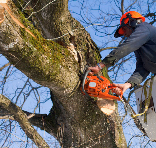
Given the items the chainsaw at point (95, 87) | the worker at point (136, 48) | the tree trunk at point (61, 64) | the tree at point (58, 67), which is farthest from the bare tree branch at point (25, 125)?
the worker at point (136, 48)

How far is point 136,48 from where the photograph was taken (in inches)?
92.4

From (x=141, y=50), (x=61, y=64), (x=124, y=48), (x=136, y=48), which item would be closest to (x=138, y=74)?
(x=141, y=50)

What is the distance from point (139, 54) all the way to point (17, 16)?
175 cm

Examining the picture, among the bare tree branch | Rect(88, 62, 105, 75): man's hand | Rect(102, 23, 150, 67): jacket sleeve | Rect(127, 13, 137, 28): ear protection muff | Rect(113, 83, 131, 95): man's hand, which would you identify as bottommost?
the bare tree branch

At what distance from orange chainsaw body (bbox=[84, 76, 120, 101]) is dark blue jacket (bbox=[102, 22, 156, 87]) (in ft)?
0.73

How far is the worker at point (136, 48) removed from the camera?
228 centimetres

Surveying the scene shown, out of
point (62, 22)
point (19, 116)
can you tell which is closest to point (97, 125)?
point (19, 116)

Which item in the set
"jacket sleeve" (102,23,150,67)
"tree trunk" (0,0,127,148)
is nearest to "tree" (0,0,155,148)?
"tree trunk" (0,0,127,148)

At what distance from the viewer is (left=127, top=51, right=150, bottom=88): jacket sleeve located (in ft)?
8.58

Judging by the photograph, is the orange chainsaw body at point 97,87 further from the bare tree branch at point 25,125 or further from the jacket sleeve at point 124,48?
the bare tree branch at point 25,125

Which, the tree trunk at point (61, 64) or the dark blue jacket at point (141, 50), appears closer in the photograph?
the tree trunk at point (61, 64)

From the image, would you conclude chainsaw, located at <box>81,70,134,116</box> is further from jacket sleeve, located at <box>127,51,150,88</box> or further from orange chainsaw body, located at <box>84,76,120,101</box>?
jacket sleeve, located at <box>127,51,150,88</box>

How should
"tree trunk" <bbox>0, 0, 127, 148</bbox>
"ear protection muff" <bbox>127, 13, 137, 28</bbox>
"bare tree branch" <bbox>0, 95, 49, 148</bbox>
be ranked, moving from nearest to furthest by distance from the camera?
"tree trunk" <bbox>0, 0, 127, 148</bbox>
"bare tree branch" <bbox>0, 95, 49, 148</bbox>
"ear protection muff" <bbox>127, 13, 137, 28</bbox>

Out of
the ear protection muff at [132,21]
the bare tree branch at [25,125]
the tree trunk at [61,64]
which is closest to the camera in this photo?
the tree trunk at [61,64]
